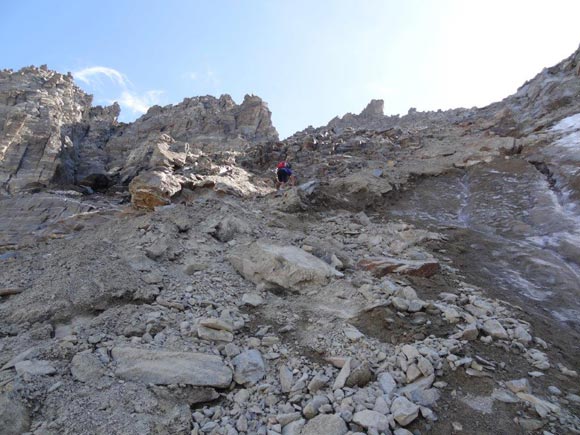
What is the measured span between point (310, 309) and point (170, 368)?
93.5 inches

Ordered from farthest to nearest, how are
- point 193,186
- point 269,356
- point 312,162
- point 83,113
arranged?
point 83,113, point 312,162, point 193,186, point 269,356

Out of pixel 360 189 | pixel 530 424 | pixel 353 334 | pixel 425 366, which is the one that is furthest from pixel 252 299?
pixel 360 189

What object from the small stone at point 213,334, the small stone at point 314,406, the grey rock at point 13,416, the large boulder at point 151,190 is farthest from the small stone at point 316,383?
the large boulder at point 151,190

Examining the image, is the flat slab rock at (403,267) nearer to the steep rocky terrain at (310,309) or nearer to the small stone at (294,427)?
the steep rocky terrain at (310,309)

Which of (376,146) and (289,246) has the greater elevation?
(376,146)

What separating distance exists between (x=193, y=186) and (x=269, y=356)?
857 cm

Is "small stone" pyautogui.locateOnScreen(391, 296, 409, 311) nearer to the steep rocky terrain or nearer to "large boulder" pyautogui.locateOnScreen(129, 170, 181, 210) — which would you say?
the steep rocky terrain

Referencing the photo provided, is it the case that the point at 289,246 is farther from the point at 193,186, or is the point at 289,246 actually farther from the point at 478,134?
the point at 478,134

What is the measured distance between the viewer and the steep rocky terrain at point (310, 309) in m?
3.81

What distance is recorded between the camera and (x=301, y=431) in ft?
11.9

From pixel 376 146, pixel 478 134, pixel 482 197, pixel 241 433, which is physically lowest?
pixel 241 433

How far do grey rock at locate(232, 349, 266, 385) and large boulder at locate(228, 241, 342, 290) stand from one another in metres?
1.89

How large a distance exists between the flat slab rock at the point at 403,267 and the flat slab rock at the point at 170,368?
3.70 metres

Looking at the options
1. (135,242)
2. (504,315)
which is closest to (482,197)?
(504,315)
